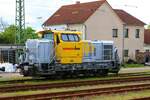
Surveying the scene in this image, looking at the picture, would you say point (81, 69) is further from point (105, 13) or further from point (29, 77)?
point (105, 13)

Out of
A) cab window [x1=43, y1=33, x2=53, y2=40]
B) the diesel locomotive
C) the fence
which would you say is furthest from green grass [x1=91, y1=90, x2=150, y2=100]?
the fence

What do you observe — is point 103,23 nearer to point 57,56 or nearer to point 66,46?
point 66,46

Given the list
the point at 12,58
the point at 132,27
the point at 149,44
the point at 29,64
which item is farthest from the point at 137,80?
the point at 149,44

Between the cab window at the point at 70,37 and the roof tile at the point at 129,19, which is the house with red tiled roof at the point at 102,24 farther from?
the cab window at the point at 70,37

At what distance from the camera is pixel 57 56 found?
1133 inches

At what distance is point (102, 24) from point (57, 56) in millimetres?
28998

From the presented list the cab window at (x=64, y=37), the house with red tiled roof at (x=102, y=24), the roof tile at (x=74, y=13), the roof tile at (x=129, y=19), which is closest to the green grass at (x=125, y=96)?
the cab window at (x=64, y=37)

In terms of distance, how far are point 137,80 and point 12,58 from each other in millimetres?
20944

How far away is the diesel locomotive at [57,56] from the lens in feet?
92.4

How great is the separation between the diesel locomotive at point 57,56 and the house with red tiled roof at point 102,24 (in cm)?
2392

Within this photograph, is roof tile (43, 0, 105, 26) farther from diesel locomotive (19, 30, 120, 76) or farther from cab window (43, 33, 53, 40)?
cab window (43, 33, 53, 40)

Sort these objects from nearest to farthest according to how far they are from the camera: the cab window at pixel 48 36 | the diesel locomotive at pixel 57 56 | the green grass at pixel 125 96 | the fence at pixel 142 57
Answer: the green grass at pixel 125 96, the diesel locomotive at pixel 57 56, the cab window at pixel 48 36, the fence at pixel 142 57

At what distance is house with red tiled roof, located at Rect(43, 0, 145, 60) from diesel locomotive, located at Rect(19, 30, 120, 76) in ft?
78.5

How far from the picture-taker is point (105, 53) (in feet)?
107
